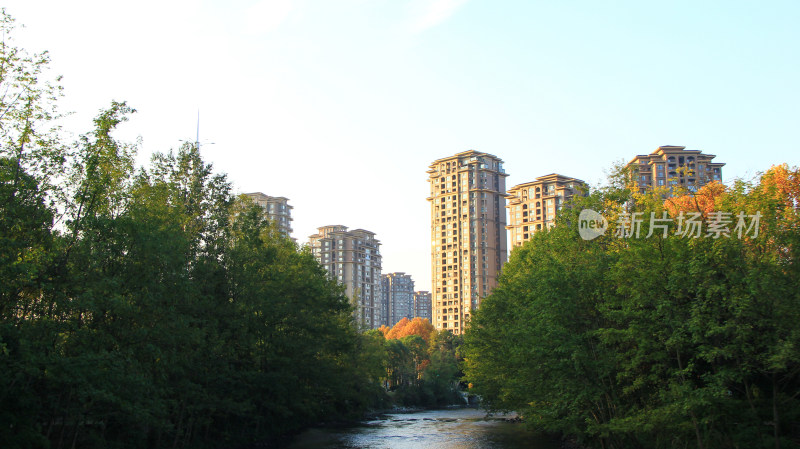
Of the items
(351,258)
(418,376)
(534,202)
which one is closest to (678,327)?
(418,376)

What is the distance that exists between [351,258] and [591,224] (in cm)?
11957

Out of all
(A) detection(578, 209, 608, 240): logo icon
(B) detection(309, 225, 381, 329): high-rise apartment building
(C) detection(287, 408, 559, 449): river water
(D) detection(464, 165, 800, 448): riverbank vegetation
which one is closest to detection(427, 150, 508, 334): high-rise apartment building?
(B) detection(309, 225, 381, 329): high-rise apartment building

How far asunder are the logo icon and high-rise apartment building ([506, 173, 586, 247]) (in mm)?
91997

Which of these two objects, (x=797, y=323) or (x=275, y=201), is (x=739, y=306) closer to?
(x=797, y=323)

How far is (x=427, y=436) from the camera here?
1748 inches

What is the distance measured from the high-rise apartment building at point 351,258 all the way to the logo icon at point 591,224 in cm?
11593

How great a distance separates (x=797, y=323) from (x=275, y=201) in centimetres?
9763

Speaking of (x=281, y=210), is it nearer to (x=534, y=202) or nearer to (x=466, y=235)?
(x=466, y=235)

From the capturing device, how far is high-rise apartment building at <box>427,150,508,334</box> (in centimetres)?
12513

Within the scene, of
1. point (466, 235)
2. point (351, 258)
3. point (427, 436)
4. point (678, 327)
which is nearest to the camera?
point (678, 327)

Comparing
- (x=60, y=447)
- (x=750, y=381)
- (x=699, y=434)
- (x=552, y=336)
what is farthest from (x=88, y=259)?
(x=750, y=381)

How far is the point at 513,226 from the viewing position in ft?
426

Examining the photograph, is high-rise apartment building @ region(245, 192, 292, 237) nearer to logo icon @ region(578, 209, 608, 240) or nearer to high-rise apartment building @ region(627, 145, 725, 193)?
high-rise apartment building @ region(627, 145, 725, 193)

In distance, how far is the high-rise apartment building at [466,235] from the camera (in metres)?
125
